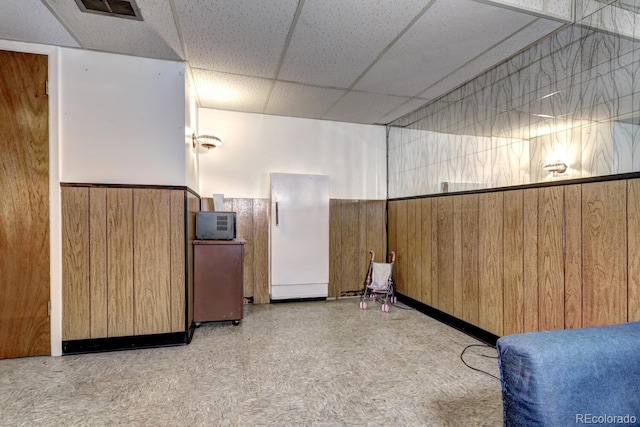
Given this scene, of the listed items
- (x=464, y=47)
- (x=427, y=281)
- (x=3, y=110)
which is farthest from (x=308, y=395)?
(x=3, y=110)

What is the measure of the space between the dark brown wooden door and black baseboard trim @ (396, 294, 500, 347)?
151 inches

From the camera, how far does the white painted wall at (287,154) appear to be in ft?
13.8

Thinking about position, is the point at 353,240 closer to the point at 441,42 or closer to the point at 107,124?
the point at 441,42

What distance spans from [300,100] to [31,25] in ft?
8.04

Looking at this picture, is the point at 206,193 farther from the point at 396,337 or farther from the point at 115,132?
the point at 396,337

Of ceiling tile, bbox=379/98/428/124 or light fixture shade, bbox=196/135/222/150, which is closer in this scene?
light fixture shade, bbox=196/135/222/150

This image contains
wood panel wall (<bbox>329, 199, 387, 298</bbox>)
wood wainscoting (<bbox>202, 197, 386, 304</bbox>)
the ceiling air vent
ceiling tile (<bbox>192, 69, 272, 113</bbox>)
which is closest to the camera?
the ceiling air vent

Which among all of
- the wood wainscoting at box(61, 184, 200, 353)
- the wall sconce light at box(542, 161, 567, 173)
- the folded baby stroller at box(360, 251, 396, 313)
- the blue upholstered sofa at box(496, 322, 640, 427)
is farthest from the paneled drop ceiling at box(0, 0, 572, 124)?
the folded baby stroller at box(360, 251, 396, 313)

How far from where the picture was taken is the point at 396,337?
10.1 feet

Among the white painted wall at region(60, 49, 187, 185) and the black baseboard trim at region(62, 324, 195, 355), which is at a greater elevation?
the white painted wall at region(60, 49, 187, 185)

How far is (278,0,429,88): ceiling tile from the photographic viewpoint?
2123mm

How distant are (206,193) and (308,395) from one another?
2959 mm

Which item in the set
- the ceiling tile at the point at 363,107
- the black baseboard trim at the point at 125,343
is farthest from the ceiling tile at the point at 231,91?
the black baseboard trim at the point at 125,343

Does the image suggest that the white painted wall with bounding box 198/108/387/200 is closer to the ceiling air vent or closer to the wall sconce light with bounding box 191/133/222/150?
the wall sconce light with bounding box 191/133/222/150
